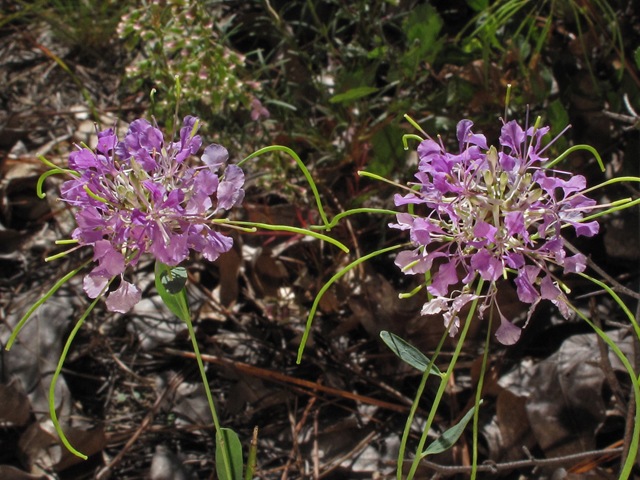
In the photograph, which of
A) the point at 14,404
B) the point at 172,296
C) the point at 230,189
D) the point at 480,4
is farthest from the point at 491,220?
the point at 14,404

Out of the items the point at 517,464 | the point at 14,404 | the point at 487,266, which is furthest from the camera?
the point at 14,404

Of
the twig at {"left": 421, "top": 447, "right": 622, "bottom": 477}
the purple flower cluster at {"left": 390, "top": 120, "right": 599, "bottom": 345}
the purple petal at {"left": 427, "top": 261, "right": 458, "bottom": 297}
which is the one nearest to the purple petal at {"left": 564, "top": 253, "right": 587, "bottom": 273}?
the purple flower cluster at {"left": 390, "top": 120, "right": 599, "bottom": 345}

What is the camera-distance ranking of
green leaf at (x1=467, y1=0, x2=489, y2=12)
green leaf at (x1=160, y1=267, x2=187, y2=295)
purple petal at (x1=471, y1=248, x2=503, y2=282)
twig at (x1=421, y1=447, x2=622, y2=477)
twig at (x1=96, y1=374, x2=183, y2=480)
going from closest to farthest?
purple petal at (x1=471, y1=248, x2=503, y2=282)
green leaf at (x1=160, y1=267, x2=187, y2=295)
twig at (x1=421, y1=447, x2=622, y2=477)
twig at (x1=96, y1=374, x2=183, y2=480)
green leaf at (x1=467, y1=0, x2=489, y2=12)

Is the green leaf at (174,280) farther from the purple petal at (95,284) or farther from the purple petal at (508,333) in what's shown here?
the purple petal at (508,333)

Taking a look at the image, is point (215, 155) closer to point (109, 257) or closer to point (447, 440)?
point (109, 257)

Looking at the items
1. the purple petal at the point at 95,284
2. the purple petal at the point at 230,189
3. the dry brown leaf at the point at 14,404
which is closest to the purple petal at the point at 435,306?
the purple petal at the point at 230,189

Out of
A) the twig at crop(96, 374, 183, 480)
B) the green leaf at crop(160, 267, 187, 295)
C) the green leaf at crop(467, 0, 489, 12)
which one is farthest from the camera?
the green leaf at crop(467, 0, 489, 12)

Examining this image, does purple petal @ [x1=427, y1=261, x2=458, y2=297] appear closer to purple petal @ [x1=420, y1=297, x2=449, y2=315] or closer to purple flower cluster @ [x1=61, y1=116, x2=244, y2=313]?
purple petal @ [x1=420, y1=297, x2=449, y2=315]
